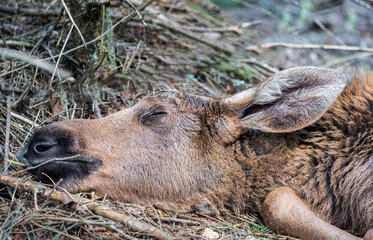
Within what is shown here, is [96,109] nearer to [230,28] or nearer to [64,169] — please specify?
[64,169]

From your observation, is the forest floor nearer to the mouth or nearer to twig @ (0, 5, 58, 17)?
twig @ (0, 5, 58, 17)

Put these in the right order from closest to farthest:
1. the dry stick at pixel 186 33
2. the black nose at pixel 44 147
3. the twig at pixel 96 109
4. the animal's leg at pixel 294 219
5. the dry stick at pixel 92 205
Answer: the dry stick at pixel 92 205
the animal's leg at pixel 294 219
the black nose at pixel 44 147
the twig at pixel 96 109
the dry stick at pixel 186 33

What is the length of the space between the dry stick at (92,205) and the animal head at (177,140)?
197 mm

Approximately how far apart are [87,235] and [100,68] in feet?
8.65

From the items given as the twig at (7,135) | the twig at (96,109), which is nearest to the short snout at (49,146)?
the twig at (7,135)

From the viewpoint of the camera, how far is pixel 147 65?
6.27 metres

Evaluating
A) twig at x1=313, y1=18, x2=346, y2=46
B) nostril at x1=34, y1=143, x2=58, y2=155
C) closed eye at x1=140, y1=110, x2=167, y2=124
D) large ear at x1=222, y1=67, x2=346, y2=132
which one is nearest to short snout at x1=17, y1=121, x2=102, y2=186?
nostril at x1=34, y1=143, x2=58, y2=155

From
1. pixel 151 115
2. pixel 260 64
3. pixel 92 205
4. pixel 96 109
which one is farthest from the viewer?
pixel 260 64

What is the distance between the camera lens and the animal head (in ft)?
12.4

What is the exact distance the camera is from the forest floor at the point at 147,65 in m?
3.46

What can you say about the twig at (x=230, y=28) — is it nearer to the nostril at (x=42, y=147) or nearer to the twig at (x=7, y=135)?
the twig at (x=7, y=135)

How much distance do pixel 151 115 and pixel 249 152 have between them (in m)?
0.94

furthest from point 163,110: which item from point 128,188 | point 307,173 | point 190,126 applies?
point 307,173

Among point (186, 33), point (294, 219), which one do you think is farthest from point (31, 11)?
point (294, 219)
